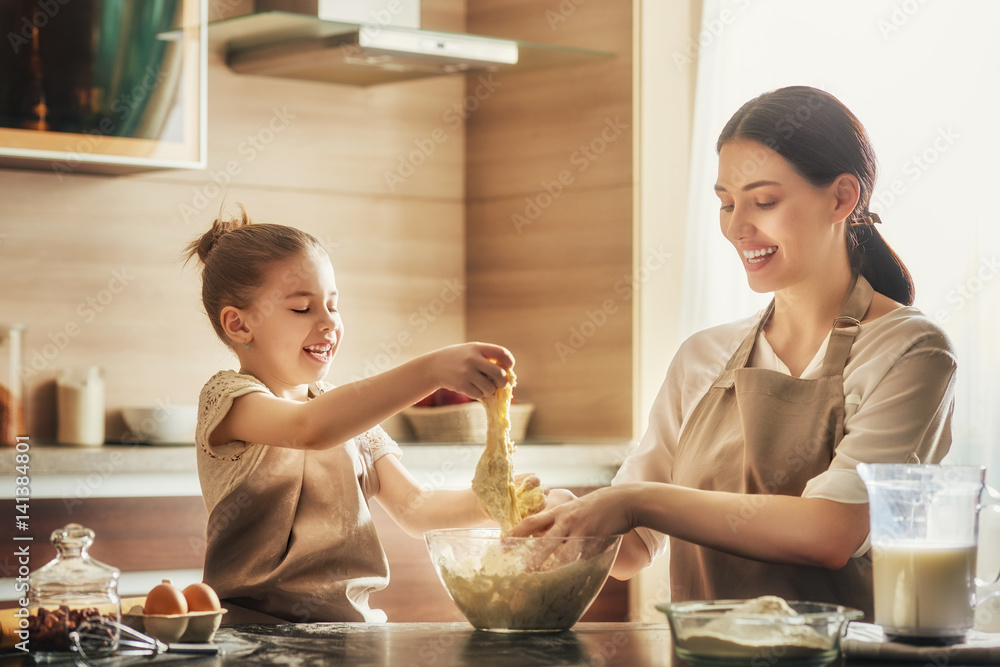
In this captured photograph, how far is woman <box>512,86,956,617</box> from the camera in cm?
156

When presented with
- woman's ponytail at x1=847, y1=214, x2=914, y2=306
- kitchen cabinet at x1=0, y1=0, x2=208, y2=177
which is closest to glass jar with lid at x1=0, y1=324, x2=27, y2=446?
kitchen cabinet at x1=0, y1=0, x2=208, y2=177

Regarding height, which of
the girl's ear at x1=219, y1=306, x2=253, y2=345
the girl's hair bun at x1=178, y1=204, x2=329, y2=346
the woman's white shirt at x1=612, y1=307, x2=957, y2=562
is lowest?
the woman's white shirt at x1=612, y1=307, x2=957, y2=562

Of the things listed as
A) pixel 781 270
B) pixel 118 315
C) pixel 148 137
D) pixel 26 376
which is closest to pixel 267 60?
pixel 148 137

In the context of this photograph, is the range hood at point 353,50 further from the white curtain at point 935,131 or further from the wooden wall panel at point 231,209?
the white curtain at point 935,131

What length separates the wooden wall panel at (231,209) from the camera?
10.4ft

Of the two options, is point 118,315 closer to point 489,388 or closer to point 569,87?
point 569,87

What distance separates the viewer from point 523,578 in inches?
52.7

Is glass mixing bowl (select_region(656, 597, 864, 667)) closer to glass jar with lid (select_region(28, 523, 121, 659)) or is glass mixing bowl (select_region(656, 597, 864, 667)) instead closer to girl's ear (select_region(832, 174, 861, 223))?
glass jar with lid (select_region(28, 523, 121, 659))

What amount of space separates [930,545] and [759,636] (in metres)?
0.22

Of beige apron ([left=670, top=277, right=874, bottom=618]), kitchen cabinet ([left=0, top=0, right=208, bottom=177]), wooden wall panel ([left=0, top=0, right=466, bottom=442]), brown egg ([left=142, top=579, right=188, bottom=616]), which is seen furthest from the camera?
wooden wall panel ([left=0, top=0, right=466, bottom=442])

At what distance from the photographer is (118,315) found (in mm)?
3266

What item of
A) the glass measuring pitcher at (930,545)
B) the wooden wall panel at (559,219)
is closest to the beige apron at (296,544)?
the glass measuring pitcher at (930,545)

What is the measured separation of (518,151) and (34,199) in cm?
142

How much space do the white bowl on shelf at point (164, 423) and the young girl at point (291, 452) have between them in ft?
3.91
